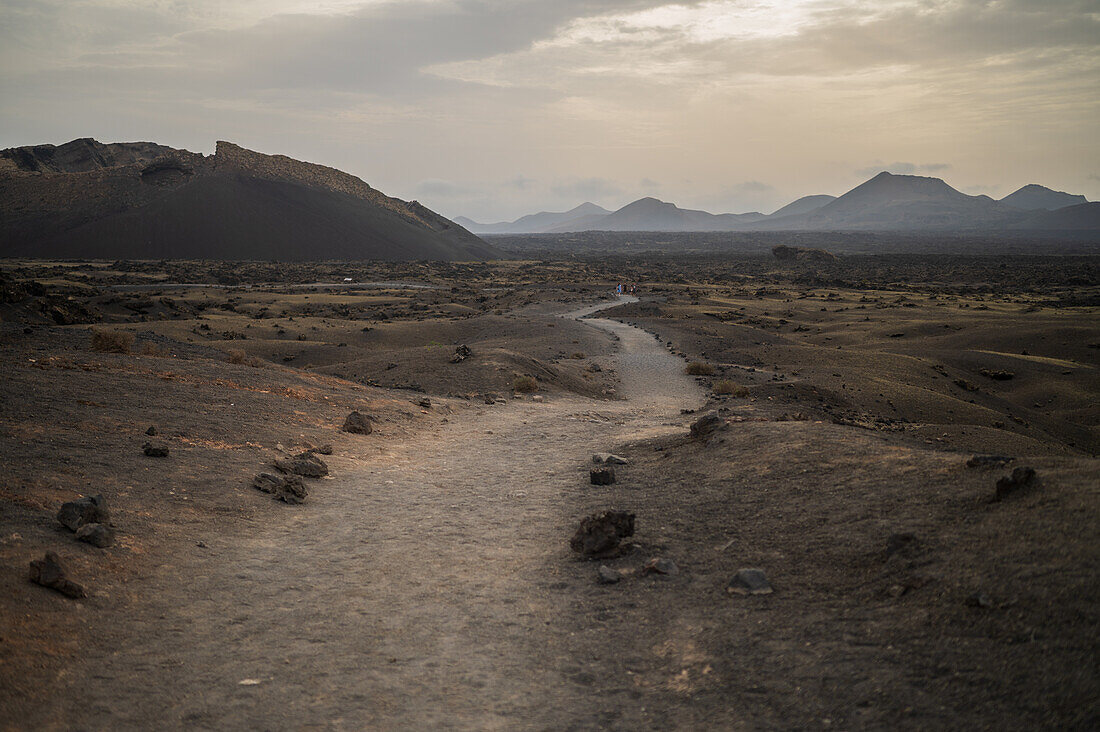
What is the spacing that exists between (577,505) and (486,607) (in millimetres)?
3081

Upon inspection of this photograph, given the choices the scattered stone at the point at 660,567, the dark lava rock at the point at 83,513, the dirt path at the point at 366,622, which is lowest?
the dirt path at the point at 366,622

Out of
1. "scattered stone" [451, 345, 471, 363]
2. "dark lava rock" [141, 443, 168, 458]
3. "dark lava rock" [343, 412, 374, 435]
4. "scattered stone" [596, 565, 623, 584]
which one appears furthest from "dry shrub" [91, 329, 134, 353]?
"scattered stone" [596, 565, 623, 584]

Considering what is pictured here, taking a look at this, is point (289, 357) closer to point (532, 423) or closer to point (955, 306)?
point (532, 423)

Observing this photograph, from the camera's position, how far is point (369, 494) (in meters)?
9.93

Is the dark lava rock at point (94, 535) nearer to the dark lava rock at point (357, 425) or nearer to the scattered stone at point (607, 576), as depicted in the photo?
the scattered stone at point (607, 576)

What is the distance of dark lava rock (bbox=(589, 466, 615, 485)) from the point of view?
10180mm

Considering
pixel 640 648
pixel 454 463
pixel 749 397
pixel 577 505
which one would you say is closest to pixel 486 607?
pixel 640 648

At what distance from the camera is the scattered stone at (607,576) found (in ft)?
22.4

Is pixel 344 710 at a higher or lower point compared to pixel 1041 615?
lower

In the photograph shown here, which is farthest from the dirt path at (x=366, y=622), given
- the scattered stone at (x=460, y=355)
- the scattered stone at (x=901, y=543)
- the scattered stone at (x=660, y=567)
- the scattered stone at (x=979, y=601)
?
the scattered stone at (x=460, y=355)

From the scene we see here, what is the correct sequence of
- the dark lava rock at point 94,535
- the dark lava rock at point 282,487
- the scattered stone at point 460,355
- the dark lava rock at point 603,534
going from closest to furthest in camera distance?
the dark lava rock at point 94,535 < the dark lava rock at point 603,534 < the dark lava rock at point 282,487 < the scattered stone at point 460,355

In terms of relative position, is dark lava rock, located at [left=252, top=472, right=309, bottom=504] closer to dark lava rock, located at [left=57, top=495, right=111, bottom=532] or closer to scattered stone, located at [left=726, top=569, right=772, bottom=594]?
dark lava rock, located at [left=57, top=495, right=111, bottom=532]

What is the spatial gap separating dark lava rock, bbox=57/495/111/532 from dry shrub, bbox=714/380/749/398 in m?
13.9

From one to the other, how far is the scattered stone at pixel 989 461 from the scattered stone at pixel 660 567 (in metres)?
3.31
